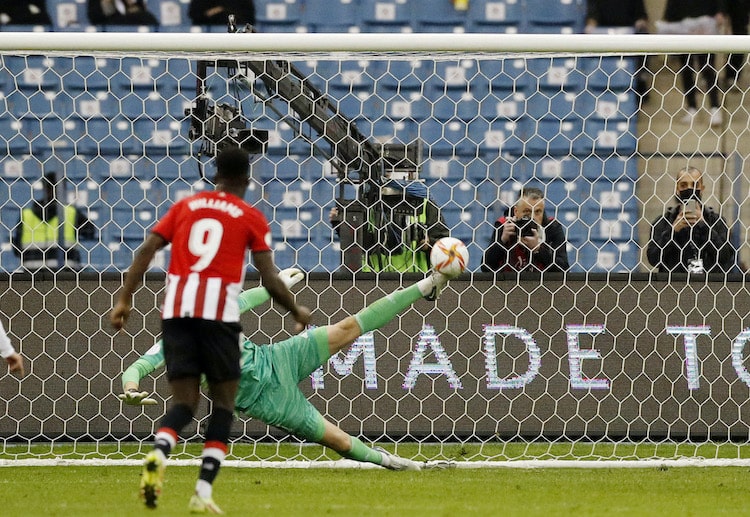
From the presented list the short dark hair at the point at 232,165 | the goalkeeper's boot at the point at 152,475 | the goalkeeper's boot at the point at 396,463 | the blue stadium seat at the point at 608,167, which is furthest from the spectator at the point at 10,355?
the blue stadium seat at the point at 608,167

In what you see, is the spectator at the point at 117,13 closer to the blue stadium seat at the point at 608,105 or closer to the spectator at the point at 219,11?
the spectator at the point at 219,11

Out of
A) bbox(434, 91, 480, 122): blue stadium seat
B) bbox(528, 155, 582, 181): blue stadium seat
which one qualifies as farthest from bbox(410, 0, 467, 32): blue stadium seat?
bbox(528, 155, 582, 181): blue stadium seat

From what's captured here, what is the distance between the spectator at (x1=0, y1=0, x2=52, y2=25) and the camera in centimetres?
1167

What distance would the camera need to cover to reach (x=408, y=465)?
5.91 m

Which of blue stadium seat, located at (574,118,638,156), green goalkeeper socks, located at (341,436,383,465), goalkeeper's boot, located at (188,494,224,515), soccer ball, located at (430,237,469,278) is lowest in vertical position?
green goalkeeper socks, located at (341,436,383,465)

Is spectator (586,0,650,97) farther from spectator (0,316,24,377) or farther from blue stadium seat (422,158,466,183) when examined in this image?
spectator (0,316,24,377)

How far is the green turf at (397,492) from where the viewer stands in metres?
4.57

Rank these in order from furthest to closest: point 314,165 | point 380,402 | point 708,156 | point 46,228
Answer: point 314,165 → point 708,156 → point 46,228 → point 380,402

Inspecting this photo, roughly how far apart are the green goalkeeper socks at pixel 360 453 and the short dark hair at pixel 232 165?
5.25 ft

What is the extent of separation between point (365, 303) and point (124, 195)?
3.10m

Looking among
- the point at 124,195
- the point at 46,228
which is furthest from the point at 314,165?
the point at 46,228

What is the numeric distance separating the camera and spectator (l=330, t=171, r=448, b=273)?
57 centimetres

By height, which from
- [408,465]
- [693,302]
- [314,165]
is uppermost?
[314,165]

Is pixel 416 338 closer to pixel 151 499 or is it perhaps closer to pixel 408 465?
pixel 408 465
